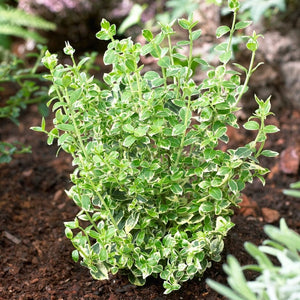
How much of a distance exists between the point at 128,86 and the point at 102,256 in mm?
551

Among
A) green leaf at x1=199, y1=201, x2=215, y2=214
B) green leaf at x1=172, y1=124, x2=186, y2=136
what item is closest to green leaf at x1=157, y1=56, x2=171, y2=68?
green leaf at x1=172, y1=124, x2=186, y2=136

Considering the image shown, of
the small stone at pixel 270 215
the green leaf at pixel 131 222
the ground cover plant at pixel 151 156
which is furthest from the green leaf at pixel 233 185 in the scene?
the small stone at pixel 270 215

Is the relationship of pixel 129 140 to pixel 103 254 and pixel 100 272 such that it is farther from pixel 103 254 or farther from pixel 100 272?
pixel 100 272

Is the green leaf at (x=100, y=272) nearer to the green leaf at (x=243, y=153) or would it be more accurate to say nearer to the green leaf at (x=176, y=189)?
the green leaf at (x=176, y=189)

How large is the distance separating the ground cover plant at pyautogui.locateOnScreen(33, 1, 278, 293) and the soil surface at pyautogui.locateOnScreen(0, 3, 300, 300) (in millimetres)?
132

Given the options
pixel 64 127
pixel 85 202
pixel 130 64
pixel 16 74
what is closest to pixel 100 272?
pixel 85 202

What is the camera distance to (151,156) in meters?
1.65

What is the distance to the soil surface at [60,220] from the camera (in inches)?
66.8

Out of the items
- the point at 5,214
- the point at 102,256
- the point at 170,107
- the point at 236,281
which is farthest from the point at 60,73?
the point at 5,214

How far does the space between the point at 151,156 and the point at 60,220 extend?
0.71m

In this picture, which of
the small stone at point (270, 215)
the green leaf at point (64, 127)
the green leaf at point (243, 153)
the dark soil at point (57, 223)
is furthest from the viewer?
the small stone at point (270, 215)

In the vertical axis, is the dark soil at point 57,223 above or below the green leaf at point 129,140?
below

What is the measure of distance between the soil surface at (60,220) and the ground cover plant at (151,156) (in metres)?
0.13

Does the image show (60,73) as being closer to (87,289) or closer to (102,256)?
(102,256)
